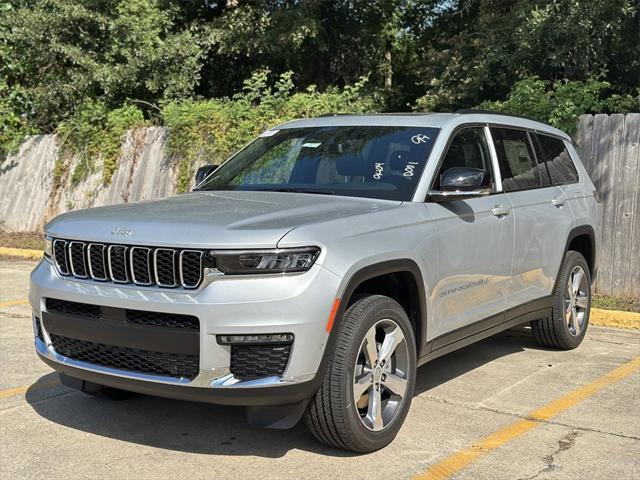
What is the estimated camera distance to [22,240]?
48.4 ft

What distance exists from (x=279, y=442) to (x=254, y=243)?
4.41ft

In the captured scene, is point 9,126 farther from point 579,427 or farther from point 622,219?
point 579,427

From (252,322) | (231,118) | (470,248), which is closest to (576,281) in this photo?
(470,248)

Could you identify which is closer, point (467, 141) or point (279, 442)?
point (279, 442)

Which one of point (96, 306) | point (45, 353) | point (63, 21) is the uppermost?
point (63, 21)

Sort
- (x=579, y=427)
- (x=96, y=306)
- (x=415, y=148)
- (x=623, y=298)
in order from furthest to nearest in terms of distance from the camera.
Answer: (x=623, y=298), (x=415, y=148), (x=579, y=427), (x=96, y=306)

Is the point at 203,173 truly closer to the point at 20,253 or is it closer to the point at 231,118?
the point at 231,118

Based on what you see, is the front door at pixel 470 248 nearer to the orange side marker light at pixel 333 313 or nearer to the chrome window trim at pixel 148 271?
the orange side marker light at pixel 333 313

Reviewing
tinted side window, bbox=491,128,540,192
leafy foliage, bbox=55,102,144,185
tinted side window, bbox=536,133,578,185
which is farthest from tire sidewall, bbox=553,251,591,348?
leafy foliage, bbox=55,102,144,185

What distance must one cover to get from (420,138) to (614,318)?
380 cm

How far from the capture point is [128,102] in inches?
610

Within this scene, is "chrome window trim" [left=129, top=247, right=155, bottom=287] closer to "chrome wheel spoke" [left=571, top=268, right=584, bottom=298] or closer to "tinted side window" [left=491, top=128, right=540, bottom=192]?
"tinted side window" [left=491, top=128, right=540, bottom=192]

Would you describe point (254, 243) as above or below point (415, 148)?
below

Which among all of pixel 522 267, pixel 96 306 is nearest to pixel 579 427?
pixel 522 267
